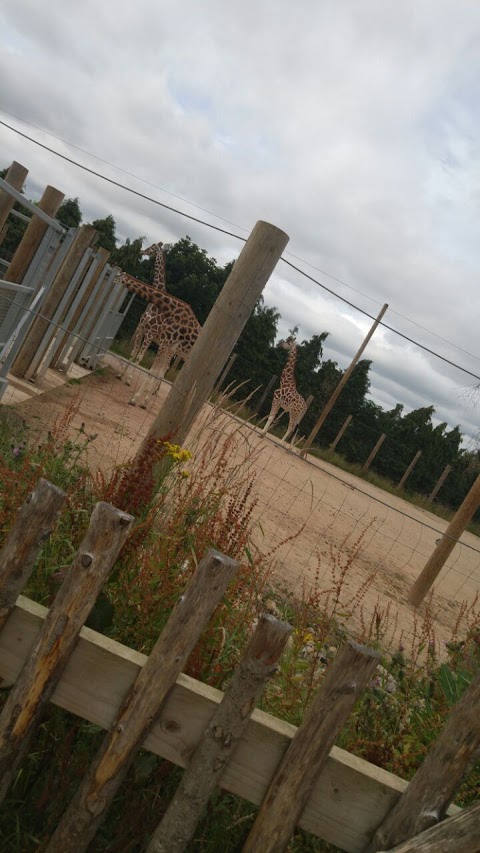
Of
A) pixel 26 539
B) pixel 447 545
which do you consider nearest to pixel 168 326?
pixel 447 545

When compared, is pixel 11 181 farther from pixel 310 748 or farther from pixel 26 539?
pixel 310 748

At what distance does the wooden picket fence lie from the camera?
66.8 inches

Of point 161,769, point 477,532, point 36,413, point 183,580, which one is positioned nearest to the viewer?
point 161,769

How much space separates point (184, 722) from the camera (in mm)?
1763

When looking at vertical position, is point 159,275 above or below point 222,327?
above

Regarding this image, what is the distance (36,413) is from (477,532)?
775 inches

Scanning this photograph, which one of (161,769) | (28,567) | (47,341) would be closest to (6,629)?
(28,567)

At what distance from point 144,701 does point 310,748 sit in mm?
406

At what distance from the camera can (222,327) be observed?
329 cm

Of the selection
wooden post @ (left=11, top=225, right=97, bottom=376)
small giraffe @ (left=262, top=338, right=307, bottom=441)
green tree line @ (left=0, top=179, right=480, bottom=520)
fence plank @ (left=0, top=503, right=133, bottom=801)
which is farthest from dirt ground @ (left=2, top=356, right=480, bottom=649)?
green tree line @ (left=0, top=179, right=480, bottom=520)

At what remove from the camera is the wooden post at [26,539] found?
173 centimetres

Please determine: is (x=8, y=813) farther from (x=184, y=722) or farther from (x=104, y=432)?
(x=104, y=432)

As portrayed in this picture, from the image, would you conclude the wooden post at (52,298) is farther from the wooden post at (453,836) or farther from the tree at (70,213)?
the tree at (70,213)

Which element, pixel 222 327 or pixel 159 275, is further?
pixel 159 275
